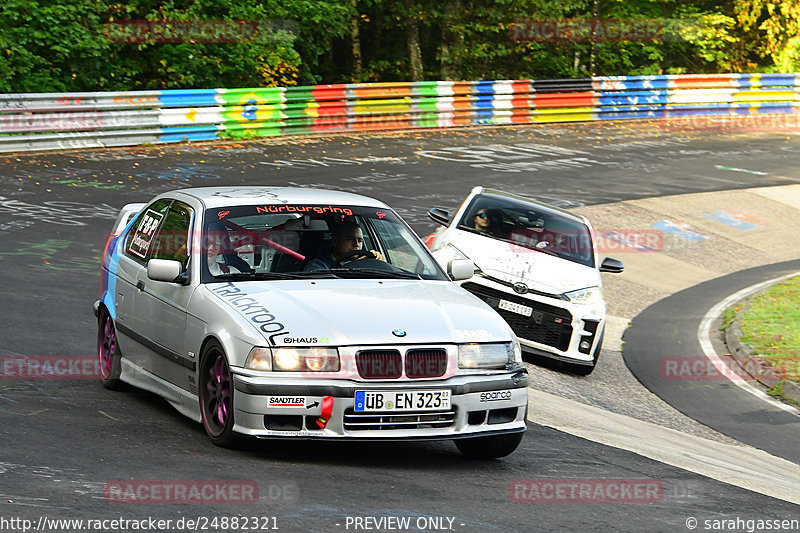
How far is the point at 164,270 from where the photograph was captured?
7102 millimetres

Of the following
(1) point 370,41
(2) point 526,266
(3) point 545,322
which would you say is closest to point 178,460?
(3) point 545,322

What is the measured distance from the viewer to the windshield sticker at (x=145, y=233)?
26.9 feet

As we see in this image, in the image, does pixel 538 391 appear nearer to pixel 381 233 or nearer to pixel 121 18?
pixel 381 233

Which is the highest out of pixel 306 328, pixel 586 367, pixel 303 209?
pixel 303 209

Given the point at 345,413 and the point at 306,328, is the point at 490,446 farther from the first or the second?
the point at 306,328

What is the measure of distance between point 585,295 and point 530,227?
4.02ft

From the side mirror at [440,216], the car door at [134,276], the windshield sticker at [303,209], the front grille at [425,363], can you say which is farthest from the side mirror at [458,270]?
the side mirror at [440,216]

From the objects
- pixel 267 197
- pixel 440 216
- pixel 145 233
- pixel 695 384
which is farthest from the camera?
pixel 440 216

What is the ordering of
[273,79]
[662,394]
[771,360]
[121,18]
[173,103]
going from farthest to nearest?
[273,79] → [121,18] → [173,103] → [771,360] → [662,394]

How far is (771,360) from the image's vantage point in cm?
1394

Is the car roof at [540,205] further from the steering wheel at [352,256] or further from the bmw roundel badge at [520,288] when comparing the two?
the steering wheel at [352,256]

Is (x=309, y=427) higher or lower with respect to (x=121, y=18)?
lower

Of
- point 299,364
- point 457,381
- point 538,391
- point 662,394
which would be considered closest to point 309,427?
point 299,364

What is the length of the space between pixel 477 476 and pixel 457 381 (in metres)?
0.61
